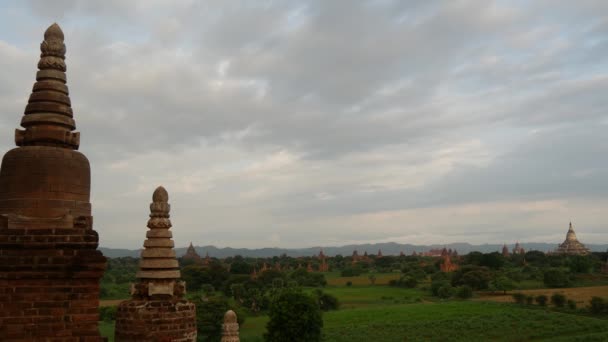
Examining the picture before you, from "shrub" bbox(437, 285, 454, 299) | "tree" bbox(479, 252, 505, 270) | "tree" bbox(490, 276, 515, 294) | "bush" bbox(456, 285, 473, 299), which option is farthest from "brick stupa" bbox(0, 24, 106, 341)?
"tree" bbox(479, 252, 505, 270)

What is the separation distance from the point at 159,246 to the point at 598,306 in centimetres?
6837

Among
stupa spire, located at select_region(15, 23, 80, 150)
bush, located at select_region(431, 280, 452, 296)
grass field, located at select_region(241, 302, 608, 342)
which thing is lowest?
grass field, located at select_region(241, 302, 608, 342)

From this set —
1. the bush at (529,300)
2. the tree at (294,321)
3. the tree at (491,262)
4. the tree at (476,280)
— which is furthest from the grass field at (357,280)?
the tree at (294,321)

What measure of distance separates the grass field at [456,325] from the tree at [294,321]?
19.5 feet

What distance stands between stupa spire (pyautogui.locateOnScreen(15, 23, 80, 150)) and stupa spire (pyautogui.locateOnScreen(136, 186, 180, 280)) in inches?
93.0

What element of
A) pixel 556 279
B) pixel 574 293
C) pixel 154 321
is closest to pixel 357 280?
pixel 556 279

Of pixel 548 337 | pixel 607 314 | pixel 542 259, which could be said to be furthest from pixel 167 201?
pixel 542 259

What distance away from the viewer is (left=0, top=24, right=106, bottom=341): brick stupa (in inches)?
305

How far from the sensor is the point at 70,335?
7777 mm

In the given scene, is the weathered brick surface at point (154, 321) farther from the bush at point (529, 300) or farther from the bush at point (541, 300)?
the bush at point (541, 300)

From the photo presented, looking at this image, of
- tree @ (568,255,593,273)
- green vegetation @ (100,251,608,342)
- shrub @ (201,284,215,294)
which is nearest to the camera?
green vegetation @ (100,251,608,342)

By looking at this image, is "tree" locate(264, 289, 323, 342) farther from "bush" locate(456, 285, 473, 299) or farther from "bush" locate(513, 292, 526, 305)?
"bush" locate(456, 285, 473, 299)

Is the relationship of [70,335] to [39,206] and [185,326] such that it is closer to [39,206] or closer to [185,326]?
[39,206]

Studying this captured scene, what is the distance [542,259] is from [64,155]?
14481 cm
